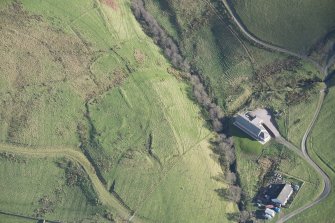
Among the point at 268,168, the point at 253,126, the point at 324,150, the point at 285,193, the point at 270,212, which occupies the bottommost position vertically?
the point at 270,212

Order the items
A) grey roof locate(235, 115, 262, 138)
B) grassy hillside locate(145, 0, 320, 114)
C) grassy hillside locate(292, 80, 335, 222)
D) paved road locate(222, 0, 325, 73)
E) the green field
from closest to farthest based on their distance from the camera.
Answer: the green field → grassy hillside locate(292, 80, 335, 222) → grey roof locate(235, 115, 262, 138) → grassy hillside locate(145, 0, 320, 114) → paved road locate(222, 0, 325, 73)

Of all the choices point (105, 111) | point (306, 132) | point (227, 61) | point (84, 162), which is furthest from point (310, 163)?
point (84, 162)

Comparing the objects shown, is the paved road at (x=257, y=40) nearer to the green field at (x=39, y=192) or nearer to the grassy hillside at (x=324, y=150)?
the grassy hillside at (x=324, y=150)

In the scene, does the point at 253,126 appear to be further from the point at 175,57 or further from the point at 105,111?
the point at 105,111

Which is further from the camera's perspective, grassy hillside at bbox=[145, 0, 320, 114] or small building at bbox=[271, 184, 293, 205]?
grassy hillside at bbox=[145, 0, 320, 114]

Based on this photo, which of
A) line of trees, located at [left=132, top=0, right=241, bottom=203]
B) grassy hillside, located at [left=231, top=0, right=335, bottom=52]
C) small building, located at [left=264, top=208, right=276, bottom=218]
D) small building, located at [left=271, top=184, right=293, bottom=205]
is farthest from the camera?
grassy hillside, located at [left=231, top=0, right=335, bottom=52]

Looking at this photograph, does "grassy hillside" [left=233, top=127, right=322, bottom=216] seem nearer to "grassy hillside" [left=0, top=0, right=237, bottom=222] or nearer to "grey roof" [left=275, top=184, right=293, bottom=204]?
"grey roof" [left=275, top=184, right=293, bottom=204]

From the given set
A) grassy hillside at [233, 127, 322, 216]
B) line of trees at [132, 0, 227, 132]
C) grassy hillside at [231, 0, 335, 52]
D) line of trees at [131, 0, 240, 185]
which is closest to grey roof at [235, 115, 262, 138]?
grassy hillside at [233, 127, 322, 216]
